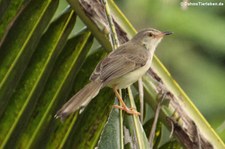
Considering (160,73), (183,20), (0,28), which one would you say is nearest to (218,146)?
(160,73)

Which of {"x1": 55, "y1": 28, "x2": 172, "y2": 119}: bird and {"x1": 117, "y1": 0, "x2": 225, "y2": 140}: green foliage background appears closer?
{"x1": 55, "y1": 28, "x2": 172, "y2": 119}: bird

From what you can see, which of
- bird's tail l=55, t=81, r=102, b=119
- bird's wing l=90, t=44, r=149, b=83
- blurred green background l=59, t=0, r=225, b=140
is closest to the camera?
bird's tail l=55, t=81, r=102, b=119

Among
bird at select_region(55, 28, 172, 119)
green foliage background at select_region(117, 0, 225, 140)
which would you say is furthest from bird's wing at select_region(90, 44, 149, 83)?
green foliage background at select_region(117, 0, 225, 140)

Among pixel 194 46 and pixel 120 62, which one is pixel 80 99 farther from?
pixel 194 46

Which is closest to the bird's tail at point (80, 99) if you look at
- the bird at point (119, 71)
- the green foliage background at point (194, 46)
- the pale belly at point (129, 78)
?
the bird at point (119, 71)

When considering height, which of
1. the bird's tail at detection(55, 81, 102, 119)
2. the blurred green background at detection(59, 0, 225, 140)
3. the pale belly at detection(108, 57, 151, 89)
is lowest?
the blurred green background at detection(59, 0, 225, 140)

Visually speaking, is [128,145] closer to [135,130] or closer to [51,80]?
[135,130]

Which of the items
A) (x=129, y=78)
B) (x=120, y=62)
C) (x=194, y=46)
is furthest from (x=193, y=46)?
(x=129, y=78)

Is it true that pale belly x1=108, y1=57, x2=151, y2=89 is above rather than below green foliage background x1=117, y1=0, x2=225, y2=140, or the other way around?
above

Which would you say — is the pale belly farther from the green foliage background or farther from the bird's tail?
the green foliage background
